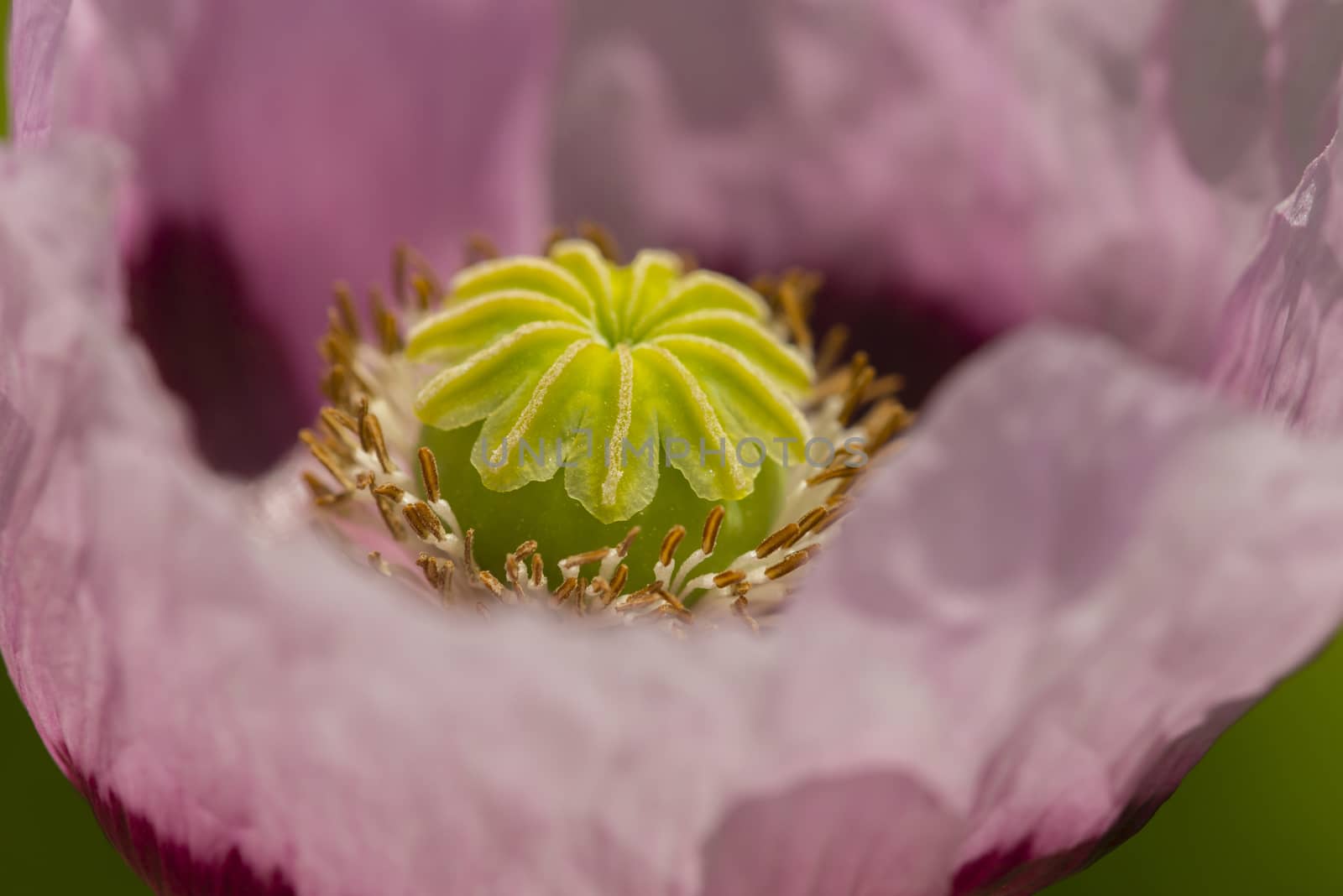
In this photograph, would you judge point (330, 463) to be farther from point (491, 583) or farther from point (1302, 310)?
point (1302, 310)

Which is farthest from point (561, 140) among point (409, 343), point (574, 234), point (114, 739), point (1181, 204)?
point (114, 739)

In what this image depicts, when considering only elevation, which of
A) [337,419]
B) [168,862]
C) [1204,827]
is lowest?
[1204,827]

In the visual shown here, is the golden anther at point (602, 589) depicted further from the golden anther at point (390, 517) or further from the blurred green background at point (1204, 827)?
the blurred green background at point (1204, 827)

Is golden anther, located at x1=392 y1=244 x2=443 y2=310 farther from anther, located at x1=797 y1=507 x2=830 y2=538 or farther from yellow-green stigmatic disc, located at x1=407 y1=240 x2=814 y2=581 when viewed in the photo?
anther, located at x1=797 y1=507 x2=830 y2=538

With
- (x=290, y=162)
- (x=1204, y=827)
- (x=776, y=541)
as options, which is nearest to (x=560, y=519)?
(x=776, y=541)

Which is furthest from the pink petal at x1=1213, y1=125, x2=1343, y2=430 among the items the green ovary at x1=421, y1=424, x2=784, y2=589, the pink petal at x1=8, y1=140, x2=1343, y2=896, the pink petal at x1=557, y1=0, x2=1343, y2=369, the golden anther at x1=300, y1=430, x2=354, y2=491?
the golden anther at x1=300, y1=430, x2=354, y2=491

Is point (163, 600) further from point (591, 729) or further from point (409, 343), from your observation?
point (409, 343)
